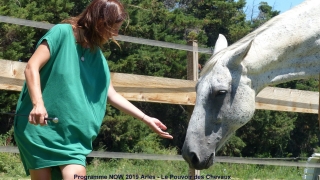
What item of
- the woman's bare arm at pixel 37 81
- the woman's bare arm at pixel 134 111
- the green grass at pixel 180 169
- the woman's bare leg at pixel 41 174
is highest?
the woman's bare arm at pixel 37 81

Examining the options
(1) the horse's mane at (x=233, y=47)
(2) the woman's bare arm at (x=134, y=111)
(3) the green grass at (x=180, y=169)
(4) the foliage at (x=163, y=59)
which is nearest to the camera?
(2) the woman's bare arm at (x=134, y=111)

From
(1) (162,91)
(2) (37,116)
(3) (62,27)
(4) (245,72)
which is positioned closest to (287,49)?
(4) (245,72)

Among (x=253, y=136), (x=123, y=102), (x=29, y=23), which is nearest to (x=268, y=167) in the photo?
(x=253, y=136)

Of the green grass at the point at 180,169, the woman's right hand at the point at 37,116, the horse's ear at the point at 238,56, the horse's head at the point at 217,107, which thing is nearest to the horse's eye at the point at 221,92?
the horse's head at the point at 217,107

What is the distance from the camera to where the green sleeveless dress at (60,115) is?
2.20m

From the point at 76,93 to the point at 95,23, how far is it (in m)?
0.32

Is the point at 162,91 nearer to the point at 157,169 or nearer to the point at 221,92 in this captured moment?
the point at 221,92

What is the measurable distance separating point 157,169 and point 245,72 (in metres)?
3.80

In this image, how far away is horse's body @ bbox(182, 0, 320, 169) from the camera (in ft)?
10.2

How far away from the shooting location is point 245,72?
3201mm

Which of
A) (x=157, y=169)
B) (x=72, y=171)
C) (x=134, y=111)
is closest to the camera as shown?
(x=72, y=171)

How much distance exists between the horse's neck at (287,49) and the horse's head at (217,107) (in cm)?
10

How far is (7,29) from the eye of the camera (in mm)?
9539

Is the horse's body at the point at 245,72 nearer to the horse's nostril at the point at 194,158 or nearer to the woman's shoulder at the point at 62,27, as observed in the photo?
the horse's nostril at the point at 194,158
